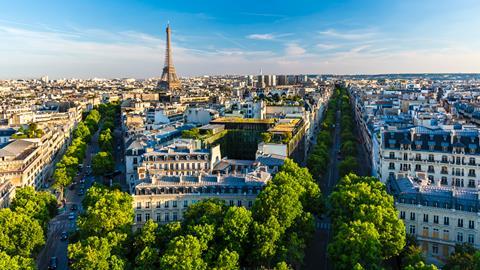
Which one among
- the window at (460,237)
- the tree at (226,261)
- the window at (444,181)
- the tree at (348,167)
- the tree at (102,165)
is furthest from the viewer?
the tree at (102,165)

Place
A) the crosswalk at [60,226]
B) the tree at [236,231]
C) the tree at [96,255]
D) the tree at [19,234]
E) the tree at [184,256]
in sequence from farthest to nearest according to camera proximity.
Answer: the crosswalk at [60,226] → the tree at [19,234] → the tree at [236,231] → the tree at [96,255] → the tree at [184,256]

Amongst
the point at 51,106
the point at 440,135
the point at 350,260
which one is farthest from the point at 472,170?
the point at 51,106

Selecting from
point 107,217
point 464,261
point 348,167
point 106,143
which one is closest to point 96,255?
point 107,217

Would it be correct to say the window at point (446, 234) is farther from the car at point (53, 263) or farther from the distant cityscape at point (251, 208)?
the car at point (53, 263)

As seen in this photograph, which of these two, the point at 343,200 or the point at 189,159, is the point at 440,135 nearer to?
the point at 343,200

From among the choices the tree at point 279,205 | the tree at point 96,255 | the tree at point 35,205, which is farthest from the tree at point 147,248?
the tree at point 35,205

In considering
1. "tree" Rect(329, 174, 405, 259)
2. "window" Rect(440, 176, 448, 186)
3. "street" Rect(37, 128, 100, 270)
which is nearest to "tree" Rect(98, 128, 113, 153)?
"street" Rect(37, 128, 100, 270)
